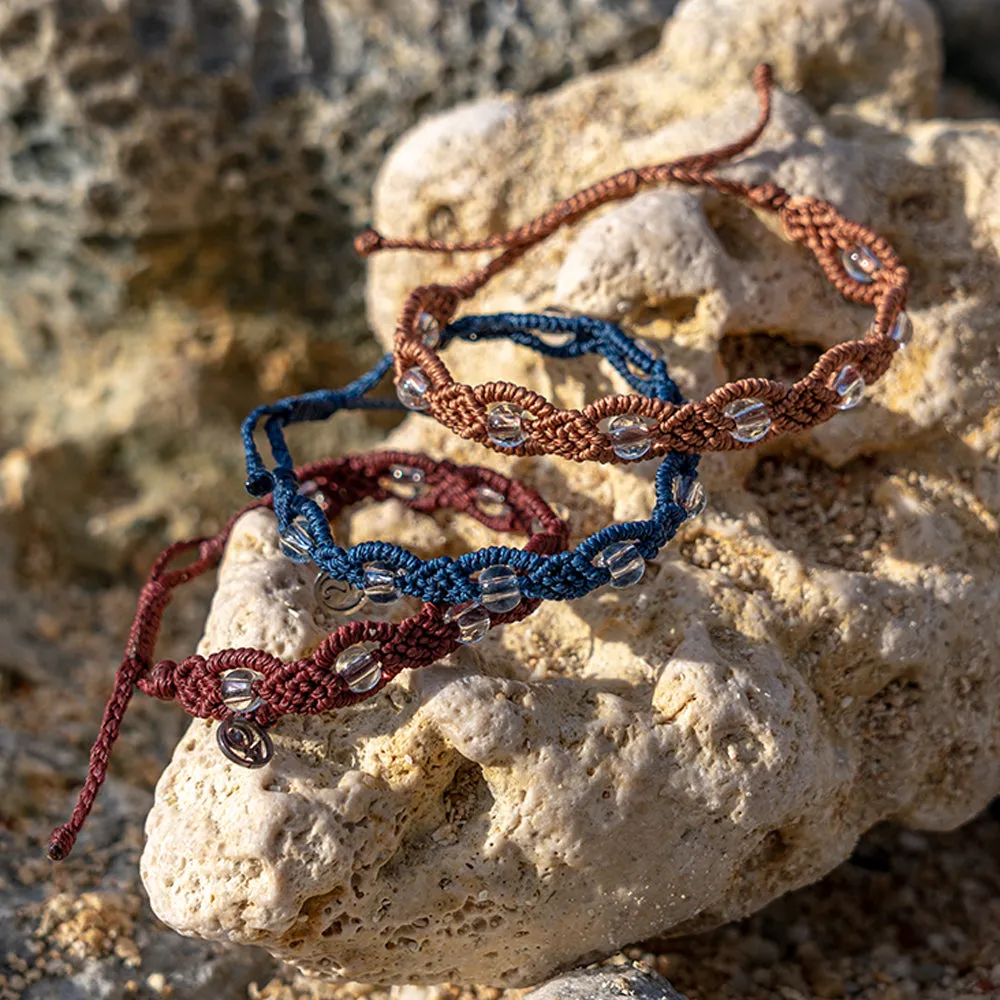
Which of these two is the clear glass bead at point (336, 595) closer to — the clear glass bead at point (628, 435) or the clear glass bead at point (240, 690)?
the clear glass bead at point (240, 690)

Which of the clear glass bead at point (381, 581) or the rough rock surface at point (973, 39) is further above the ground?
the rough rock surface at point (973, 39)

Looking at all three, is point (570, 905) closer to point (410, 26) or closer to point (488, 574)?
point (488, 574)

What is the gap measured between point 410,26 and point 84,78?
0.98 m

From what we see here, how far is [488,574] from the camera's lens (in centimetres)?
186

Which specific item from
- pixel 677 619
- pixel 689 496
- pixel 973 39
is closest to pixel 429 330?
pixel 689 496

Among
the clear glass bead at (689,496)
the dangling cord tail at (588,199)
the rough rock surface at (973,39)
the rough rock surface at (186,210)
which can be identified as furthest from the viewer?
the rough rock surface at (973,39)

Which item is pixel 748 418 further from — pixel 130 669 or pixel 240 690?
pixel 130 669

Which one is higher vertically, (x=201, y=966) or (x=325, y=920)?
(x=325, y=920)

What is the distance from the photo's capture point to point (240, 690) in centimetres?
179

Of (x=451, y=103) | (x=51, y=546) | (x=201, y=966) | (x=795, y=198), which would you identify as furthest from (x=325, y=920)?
(x=451, y=103)

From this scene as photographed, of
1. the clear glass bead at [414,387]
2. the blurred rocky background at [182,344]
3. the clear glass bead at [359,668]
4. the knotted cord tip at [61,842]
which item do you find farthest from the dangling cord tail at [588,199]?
the knotted cord tip at [61,842]

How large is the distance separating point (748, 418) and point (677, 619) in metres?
0.39

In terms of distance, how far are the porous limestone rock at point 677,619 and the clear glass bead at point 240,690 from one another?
0.11 meters

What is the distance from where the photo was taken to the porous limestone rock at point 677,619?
1.81m
